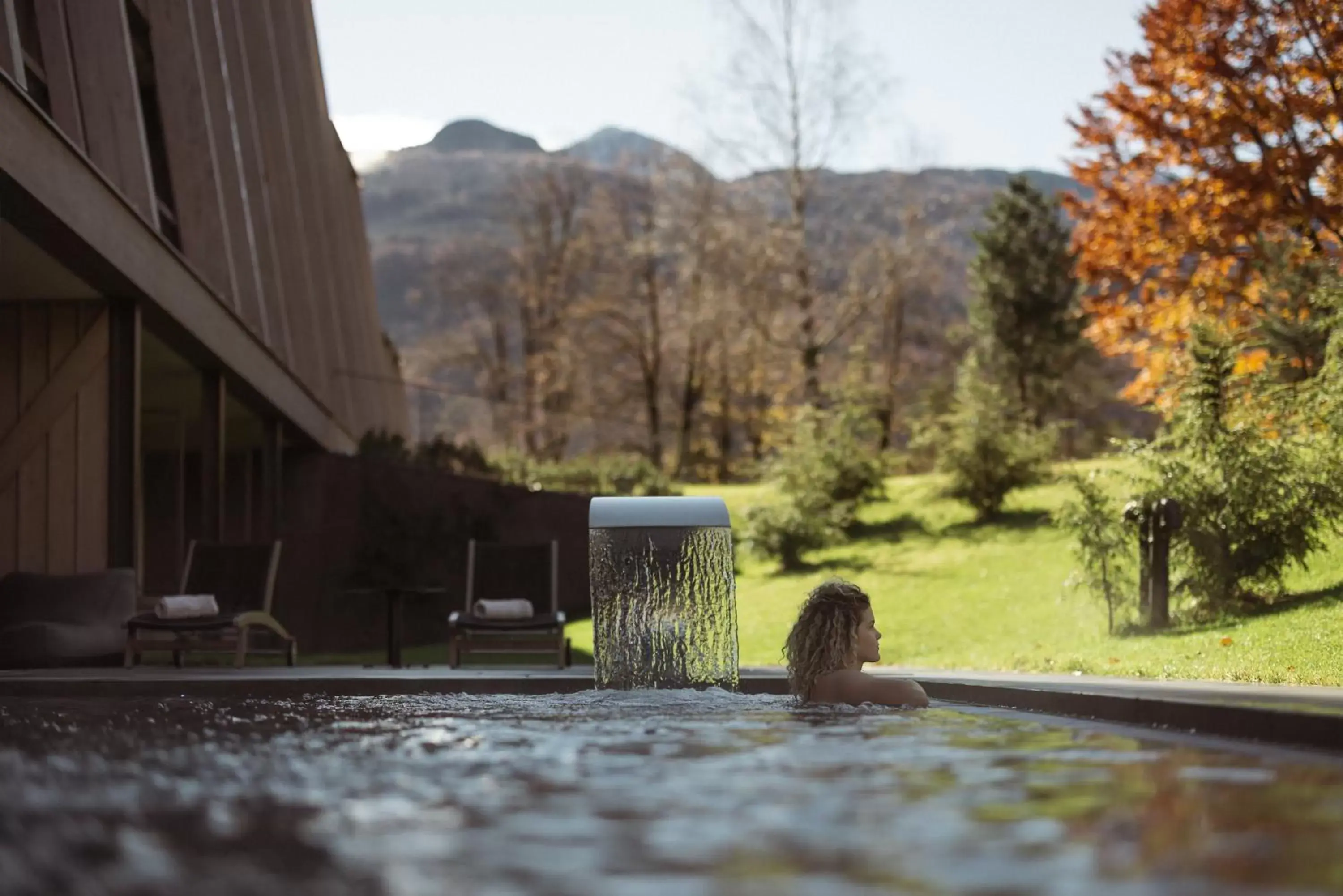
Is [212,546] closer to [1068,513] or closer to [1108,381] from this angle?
[1068,513]

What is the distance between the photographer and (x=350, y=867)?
2.98 meters

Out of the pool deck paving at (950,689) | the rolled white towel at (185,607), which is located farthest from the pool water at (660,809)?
the rolled white towel at (185,607)

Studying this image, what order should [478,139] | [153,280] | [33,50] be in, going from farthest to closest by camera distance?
[478,139] → [153,280] → [33,50]

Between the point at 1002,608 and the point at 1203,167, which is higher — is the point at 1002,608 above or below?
below

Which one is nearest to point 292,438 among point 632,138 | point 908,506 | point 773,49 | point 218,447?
point 218,447

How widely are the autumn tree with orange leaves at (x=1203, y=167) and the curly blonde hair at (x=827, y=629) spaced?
25.1ft

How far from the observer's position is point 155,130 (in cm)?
1466

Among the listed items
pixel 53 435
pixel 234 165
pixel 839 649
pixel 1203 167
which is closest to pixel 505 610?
pixel 53 435

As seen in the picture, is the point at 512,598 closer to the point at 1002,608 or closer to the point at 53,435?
the point at 53,435

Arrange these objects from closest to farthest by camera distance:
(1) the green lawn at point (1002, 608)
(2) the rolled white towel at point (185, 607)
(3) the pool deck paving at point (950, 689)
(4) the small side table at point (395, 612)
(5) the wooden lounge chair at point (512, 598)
Answer: 1. (3) the pool deck paving at point (950, 689)
2. (1) the green lawn at point (1002, 608)
3. (2) the rolled white towel at point (185, 607)
4. (5) the wooden lounge chair at point (512, 598)
5. (4) the small side table at point (395, 612)

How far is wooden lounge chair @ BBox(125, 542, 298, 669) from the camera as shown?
11.6 m

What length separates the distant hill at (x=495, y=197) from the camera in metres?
34.3

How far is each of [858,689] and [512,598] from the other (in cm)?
676

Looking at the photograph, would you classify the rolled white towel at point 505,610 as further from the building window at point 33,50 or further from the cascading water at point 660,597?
the building window at point 33,50
